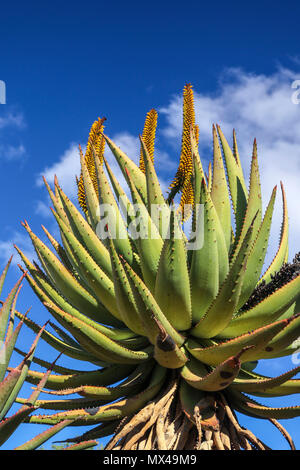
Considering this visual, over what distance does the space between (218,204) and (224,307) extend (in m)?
1.05

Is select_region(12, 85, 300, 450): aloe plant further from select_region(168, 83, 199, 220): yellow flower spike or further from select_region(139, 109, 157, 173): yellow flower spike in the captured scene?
select_region(139, 109, 157, 173): yellow flower spike

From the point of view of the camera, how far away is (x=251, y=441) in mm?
3738

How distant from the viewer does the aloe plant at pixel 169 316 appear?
354 centimetres

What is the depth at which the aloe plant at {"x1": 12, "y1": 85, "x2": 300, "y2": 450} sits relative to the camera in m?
3.54

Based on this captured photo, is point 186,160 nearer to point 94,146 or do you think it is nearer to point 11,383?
point 94,146

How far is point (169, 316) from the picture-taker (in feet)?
12.3

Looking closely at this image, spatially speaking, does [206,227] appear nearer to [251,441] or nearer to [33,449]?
[251,441]

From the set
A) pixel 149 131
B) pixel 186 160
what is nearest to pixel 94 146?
pixel 149 131

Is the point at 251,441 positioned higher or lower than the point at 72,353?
lower

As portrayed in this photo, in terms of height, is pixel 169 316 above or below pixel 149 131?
below

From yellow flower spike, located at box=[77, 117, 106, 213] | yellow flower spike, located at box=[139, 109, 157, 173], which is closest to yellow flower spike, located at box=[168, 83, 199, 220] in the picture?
yellow flower spike, located at box=[139, 109, 157, 173]

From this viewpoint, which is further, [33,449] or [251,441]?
[251,441]

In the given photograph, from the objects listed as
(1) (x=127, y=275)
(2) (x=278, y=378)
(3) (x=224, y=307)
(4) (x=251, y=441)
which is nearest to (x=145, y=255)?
(1) (x=127, y=275)
